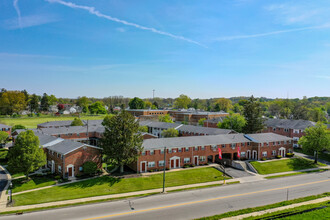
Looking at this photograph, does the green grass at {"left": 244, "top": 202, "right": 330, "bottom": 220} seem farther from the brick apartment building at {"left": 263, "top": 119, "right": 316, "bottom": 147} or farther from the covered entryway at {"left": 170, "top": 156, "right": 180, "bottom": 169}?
the brick apartment building at {"left": 263, "top": 119, "right": 316, "bottom": 147}

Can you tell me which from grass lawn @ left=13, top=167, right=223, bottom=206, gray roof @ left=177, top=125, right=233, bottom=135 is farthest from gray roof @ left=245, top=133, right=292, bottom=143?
grass lawn @ left=13, top=167, right=223, bottom=206

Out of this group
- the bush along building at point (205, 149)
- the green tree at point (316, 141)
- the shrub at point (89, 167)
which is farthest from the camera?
the green tree at point (316, 141)

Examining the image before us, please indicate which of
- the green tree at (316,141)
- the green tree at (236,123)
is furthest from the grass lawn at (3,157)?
the green tree at (316,141)

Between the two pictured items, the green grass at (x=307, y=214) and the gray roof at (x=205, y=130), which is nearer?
the green grass at (x=307, y=214)

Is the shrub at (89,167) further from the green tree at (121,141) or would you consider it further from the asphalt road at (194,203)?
the asphalt road at (194,203)

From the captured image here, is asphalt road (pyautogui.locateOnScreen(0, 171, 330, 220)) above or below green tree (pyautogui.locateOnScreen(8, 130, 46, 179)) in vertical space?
below

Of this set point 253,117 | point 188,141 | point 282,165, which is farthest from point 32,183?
point 253,117
